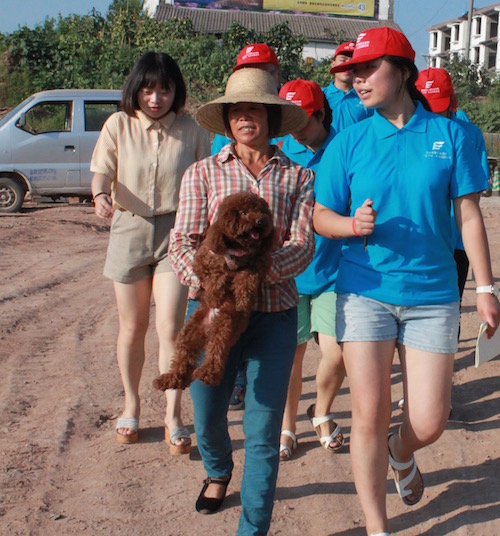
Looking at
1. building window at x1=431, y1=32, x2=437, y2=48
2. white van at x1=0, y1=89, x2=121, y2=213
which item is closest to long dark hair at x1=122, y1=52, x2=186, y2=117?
white van at x1=0, y1=89, x2=121, y2=213

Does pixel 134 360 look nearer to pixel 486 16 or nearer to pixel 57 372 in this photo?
pixel 57 372

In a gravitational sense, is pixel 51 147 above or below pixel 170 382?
above

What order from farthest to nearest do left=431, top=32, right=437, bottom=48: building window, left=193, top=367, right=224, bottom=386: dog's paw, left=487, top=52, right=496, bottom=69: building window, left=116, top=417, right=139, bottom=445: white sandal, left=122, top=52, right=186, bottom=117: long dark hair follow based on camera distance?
left=431, top=32, right=437, bottom=48: building window → left=487, top=52, right=496, bottom=69: building window → left=116, top=417, right=139, bottom=445: white sandal → left=122, top=52, right=186, bottom=117: long dark hair → left=193, top=367, right=224, bottom=386: dog's paw

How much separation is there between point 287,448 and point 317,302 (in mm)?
920

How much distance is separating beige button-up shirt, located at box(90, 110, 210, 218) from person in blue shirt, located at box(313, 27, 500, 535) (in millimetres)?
1386

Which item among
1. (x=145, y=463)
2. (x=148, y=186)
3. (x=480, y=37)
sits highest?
(x=480, y=37)


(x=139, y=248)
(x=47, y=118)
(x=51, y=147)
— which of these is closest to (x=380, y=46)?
(x=139, y=248)

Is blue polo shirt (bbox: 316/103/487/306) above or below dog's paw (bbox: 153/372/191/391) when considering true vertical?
above

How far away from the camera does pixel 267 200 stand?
3543 mm

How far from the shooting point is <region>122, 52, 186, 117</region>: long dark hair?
462 centimetres

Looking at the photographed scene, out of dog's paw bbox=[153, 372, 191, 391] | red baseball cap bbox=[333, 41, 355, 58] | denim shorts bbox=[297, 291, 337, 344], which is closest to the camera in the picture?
dog's paw bbox=[153, 372, 191, 391]

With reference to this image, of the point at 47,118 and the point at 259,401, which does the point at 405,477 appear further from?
the point at 47,118

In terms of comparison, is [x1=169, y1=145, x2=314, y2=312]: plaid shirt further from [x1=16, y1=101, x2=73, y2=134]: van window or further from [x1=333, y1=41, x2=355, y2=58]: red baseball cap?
[x1=16, y1=101, x2=73, y2=134]: van window

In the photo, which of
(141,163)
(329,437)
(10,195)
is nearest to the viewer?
(141,163)
